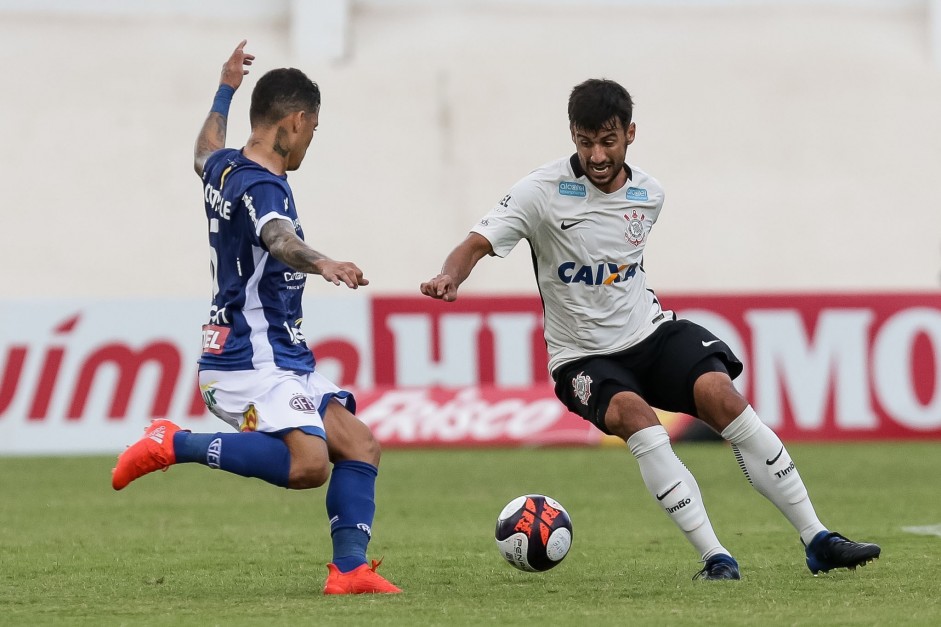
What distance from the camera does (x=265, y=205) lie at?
5.77 meters

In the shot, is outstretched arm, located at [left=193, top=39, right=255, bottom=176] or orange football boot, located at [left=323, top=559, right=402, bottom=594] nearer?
orange football boot, located at [left=323, top=559, right=402, bottom=594]

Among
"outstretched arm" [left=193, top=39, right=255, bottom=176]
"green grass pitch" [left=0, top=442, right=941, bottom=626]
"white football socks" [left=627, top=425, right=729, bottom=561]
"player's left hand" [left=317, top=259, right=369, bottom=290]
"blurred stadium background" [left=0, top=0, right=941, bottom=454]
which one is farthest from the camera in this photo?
"blurred stadium background" [left=0, top=0, right=941, bottom=454]

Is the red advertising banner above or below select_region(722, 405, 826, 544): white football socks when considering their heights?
below

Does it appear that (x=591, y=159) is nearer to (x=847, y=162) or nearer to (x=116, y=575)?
(x=116, y=575)

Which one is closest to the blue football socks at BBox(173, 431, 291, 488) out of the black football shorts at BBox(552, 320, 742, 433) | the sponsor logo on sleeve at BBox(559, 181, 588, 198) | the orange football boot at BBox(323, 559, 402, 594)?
the orange football boot at BBox(323, 559, 402, 594)

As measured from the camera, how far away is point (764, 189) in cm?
2464

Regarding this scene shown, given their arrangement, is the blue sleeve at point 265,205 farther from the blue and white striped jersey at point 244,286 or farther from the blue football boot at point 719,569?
the blue football boot at point 719,569

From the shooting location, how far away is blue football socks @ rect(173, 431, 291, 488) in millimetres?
5777

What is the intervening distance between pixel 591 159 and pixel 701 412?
1214 millimetres

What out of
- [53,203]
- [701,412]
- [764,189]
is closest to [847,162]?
[764,189]

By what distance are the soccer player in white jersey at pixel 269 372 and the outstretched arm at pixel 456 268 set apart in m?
0.56

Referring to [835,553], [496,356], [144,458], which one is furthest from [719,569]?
[496,356]

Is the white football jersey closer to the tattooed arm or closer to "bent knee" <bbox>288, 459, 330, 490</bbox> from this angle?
the tattooed arm

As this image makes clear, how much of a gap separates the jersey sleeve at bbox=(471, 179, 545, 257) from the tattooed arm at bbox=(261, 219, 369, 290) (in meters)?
1.08
